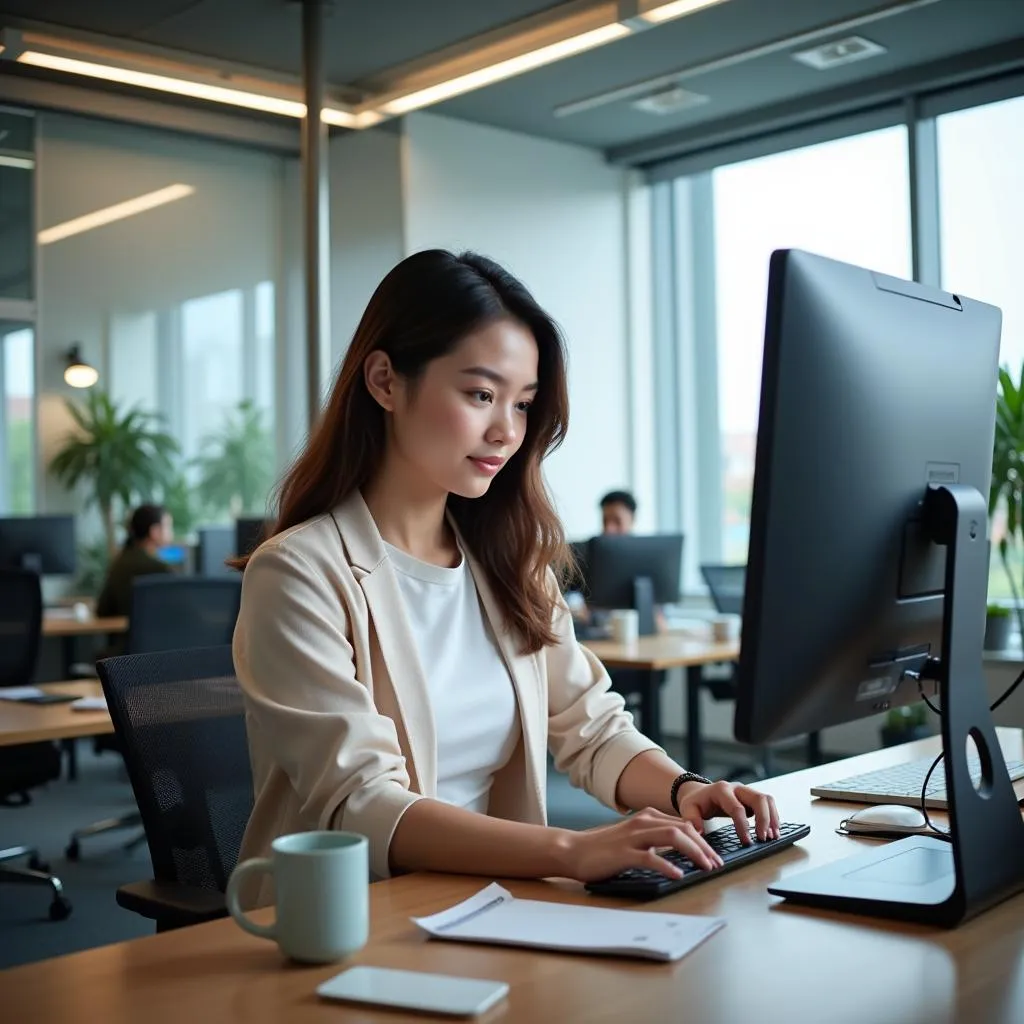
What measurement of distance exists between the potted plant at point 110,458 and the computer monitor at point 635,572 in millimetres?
3110

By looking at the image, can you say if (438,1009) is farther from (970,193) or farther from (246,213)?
(246,213)

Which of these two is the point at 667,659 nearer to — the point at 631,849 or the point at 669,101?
the point at 631,849

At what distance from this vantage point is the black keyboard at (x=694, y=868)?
127 centimetres

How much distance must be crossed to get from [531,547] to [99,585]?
565cm

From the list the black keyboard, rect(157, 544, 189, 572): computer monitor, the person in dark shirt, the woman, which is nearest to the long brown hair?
the woman

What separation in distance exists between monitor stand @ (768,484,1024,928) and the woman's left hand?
12 cm

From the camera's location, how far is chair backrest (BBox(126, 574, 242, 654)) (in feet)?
13.3

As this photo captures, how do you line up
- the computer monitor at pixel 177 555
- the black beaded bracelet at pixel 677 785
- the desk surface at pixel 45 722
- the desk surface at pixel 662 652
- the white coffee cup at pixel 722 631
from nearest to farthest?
the black beaded bracelet at pixel 677 785
the desk surface at pixel 45 722
the desk surface at pixel 662 652
the white coffee cup at pixel 722 631
the computer monitor at pixel 177 555

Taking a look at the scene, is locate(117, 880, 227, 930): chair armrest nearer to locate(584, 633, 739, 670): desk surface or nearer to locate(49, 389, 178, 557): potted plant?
locate(584, 633, 739, 670): desk surface

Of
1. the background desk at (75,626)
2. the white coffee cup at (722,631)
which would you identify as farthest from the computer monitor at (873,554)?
the background desk at (75,626)

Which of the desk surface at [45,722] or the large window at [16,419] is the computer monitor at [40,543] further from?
the desk surface at [45,722]

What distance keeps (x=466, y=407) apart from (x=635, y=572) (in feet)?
11.2

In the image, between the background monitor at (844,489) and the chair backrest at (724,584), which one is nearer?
the background monitor at (844,489)

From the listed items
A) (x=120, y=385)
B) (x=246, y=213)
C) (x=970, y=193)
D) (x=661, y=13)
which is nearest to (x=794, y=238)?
(x=970, y=193)
